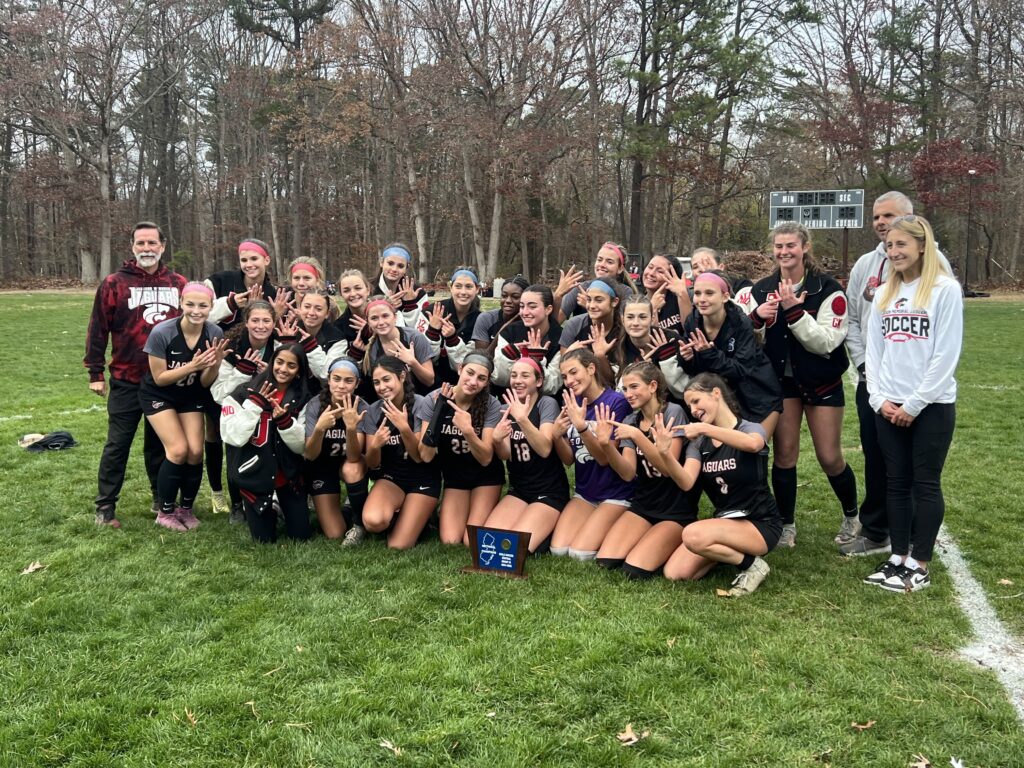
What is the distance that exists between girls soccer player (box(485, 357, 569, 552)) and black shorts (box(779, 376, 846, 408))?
1499 mm

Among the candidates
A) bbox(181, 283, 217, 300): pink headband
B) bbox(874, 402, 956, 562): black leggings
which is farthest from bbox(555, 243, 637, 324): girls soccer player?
bbox(181, 283, 217, 300): pink headband

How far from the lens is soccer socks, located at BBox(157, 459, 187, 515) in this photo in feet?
17.6

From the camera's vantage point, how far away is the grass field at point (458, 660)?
289 cm

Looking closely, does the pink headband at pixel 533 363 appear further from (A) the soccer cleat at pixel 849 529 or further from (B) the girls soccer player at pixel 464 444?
(A) the soccer cleat at pixel 849 529

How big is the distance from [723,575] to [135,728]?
10.3 feet

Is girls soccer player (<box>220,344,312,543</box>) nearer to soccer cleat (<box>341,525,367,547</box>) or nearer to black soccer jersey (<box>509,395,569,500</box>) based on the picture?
soccer cleat (<box>341,525,367,547</box>)

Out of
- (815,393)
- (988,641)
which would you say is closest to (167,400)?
(815,393)

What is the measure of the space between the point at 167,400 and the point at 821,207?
22.6m

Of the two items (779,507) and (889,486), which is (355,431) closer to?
(779,507)

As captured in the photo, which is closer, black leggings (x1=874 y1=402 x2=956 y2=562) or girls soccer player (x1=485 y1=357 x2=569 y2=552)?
black leggings (x1=874 y1=402 x2=956 y2=562)

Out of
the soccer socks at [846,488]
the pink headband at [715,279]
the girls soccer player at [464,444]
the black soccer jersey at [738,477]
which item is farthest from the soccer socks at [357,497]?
the soccer socks at [846,488]

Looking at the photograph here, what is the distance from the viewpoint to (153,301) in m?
5.59

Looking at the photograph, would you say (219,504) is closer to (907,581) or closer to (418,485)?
(418,485)

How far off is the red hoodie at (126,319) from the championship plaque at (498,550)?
2758mm
